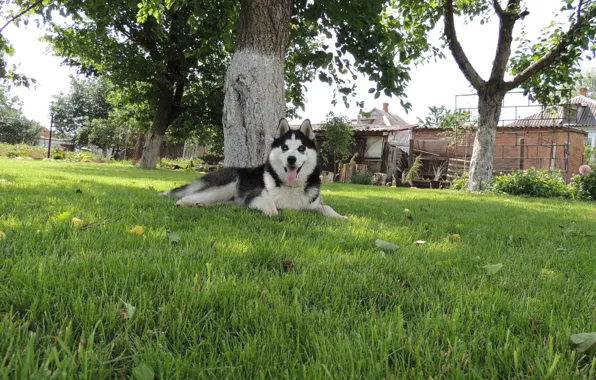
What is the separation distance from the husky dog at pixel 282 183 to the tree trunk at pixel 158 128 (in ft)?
45.4

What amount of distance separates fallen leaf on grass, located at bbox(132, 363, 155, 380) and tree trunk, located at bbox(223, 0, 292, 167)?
5141 mm

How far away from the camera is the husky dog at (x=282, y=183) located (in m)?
4.49

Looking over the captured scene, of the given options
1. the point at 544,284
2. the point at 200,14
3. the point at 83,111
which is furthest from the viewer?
the point at 83,111

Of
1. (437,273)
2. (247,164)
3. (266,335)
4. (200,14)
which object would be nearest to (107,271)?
(266,335)

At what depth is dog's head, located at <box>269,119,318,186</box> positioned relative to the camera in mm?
4492

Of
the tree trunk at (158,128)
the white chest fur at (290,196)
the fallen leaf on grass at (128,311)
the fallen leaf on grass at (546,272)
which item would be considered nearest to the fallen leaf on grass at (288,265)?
the fallen leaf on grass at (128,311)

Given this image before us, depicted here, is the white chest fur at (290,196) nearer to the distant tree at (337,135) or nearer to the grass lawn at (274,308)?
the grass lawn at (274,308)

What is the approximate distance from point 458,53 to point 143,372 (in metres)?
13.8

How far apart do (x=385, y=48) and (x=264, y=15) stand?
2.79 meters

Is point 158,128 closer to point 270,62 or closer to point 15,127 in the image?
point 270,62

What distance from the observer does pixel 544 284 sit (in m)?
1.87

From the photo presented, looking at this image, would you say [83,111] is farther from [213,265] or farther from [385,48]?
[213,265]

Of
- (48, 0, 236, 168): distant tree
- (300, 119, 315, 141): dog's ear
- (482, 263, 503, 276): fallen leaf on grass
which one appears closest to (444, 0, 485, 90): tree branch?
(48, 0, 236, 168): distant tree

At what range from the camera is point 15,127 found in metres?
41.5
